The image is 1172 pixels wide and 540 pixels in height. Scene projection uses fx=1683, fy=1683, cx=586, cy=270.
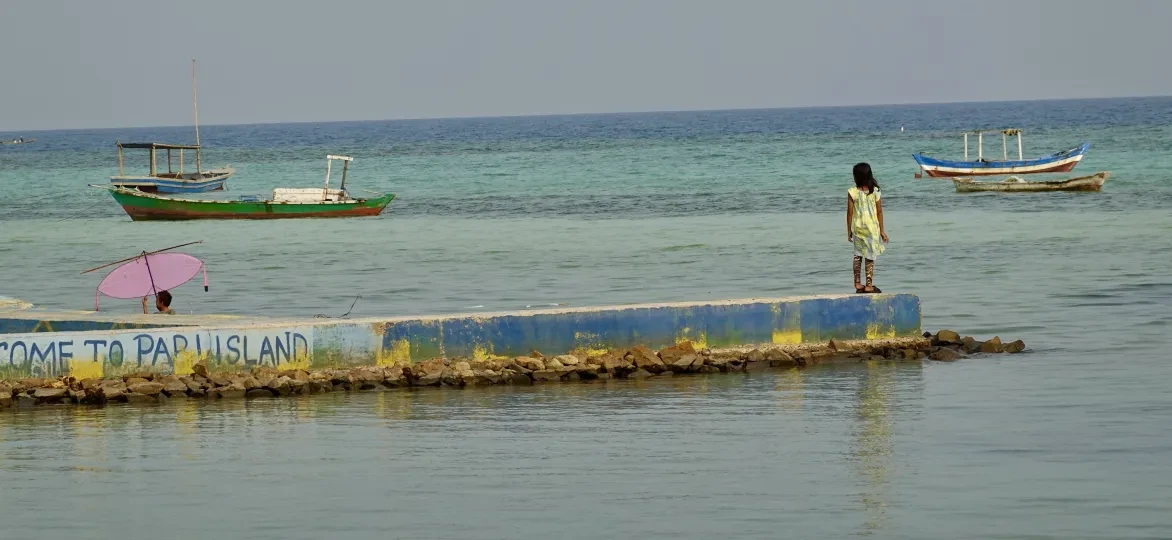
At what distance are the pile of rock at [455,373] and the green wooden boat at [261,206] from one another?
27.5 meters

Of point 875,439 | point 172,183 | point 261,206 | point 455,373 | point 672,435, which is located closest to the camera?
point 875,439

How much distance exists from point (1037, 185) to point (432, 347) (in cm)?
3498

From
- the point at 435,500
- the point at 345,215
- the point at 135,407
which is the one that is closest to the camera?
the point at 435,500

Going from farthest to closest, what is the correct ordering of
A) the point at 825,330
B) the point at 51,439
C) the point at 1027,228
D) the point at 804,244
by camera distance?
the point at 1027,228, the point at 804,244, the point at 825,330, the point at 51,439

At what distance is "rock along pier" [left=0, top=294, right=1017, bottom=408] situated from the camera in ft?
45.2

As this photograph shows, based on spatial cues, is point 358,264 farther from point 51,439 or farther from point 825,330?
point 51,439

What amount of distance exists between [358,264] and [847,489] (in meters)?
19.9

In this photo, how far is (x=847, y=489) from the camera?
32.2 feet

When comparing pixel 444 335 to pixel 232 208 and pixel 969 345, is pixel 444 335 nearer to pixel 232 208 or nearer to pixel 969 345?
pixel 969 345

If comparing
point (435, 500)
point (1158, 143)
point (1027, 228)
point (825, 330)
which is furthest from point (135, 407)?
point (1158, 143)

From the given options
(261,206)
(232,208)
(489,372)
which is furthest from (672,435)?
(232,208)

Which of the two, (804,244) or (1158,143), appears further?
(1158,143)

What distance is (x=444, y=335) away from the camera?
14.7 m

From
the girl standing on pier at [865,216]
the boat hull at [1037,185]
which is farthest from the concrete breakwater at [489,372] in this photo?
the boat hull at [1037,185]
